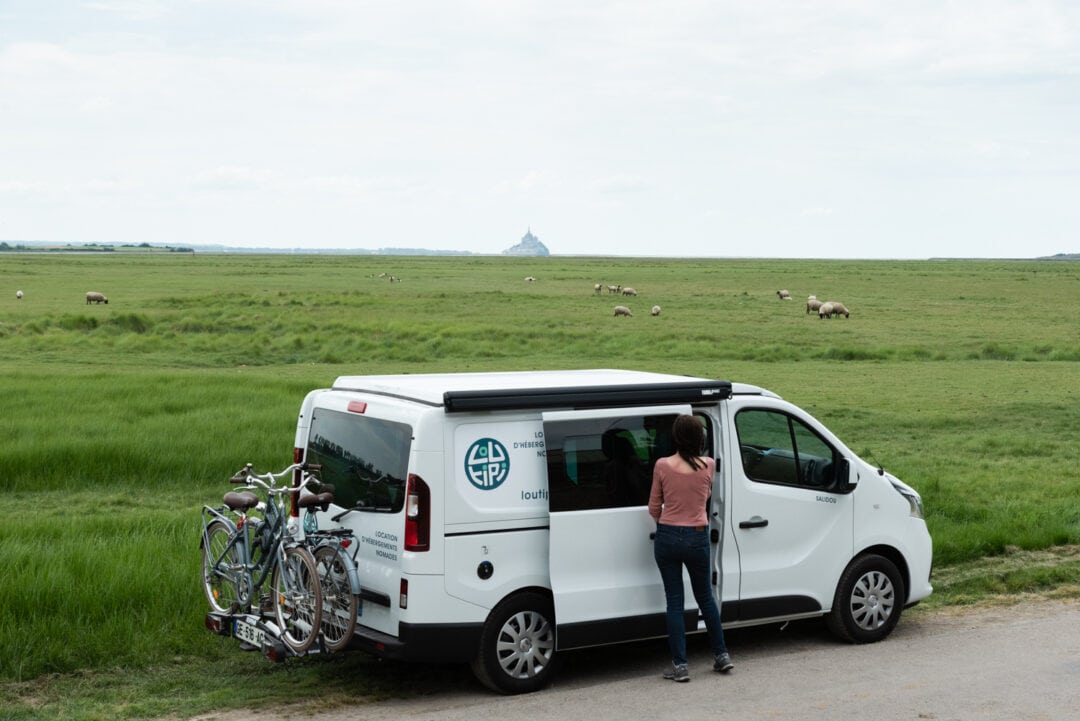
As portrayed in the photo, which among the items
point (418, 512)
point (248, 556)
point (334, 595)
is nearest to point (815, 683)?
point (418, 512)

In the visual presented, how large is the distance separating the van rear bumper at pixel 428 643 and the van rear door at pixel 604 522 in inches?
25.3

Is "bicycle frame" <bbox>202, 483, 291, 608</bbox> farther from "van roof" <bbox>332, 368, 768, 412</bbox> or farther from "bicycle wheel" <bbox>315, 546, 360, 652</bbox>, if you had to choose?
"van roof" <bbox>332, 368, 768, 412</bbox>

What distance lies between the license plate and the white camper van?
593 mm

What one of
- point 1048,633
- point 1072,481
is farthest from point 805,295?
point 1048,633

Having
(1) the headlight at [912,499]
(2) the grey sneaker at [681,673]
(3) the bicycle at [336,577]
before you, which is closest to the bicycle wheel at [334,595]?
(3) the bicycle at [336,577]

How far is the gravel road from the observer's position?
7.47 meters

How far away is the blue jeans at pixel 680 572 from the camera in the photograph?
8125 millimetres

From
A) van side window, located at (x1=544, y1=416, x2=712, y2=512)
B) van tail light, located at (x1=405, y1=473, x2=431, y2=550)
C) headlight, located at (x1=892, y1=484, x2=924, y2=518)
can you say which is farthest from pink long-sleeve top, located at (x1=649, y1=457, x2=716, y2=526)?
headlight, located at (x1=892, y1=484, x2=924, y2=518)

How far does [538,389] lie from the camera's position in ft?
26.2

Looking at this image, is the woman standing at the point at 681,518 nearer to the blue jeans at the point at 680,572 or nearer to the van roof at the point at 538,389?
the blue jeans at the point at 680,572

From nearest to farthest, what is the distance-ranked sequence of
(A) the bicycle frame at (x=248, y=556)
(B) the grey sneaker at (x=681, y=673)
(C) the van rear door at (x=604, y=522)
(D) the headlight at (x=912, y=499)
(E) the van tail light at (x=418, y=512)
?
(E) the van tail light at (x=418, y=512), (A) the bicycle frame at (x=248, y=556), (C) the van rear door at (x=604, y=522), (B) the grey sneaker at (x=681, y=673), (D) the headlight at (x=912, y=499)

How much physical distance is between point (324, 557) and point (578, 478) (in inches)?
67.5

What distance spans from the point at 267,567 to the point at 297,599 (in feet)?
1.29

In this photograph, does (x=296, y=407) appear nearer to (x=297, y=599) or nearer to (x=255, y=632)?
(x=255, y=632)
